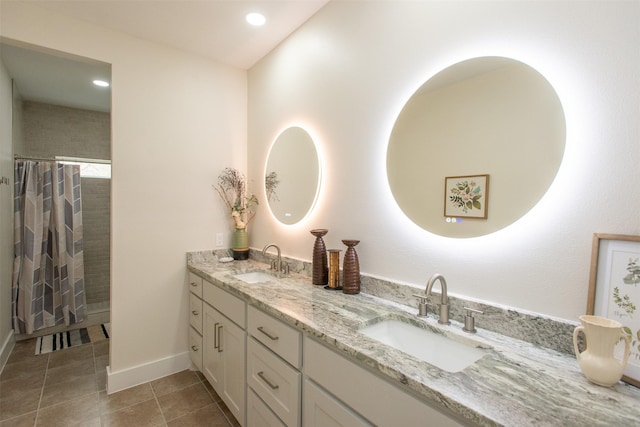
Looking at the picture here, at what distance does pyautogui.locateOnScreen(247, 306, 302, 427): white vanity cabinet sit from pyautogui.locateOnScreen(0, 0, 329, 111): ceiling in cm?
197

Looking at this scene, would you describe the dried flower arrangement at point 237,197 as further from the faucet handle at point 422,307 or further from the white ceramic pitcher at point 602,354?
the white ceramic pitcher at point 602,354

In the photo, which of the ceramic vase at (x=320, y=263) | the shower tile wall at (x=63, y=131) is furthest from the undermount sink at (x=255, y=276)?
the shower tile wall at (x=63, y=131)

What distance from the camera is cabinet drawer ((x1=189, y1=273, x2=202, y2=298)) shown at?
2.34m

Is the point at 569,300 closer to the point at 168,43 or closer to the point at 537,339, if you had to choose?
the point at 537,339

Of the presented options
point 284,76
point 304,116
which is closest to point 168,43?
point 284,76

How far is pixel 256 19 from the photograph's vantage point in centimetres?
213

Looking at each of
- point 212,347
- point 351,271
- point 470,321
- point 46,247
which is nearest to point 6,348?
point 46,247

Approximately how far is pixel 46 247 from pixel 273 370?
10.6ft

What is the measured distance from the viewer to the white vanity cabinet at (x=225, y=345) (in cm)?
173

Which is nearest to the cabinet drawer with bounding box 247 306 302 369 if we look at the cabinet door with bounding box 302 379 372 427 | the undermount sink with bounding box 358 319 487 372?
the cabinet door with bounding box 302 379 372 427

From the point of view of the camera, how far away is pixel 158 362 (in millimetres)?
2447

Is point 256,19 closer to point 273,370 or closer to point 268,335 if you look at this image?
point 268,335

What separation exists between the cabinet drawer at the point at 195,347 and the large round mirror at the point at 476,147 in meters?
1.92

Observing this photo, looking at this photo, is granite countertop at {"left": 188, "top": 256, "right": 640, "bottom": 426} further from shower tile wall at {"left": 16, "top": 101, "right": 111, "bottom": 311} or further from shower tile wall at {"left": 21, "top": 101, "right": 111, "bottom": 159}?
shower tile wall at {"left": 21, "top": 101, "right": 111, "bottom": 159}
